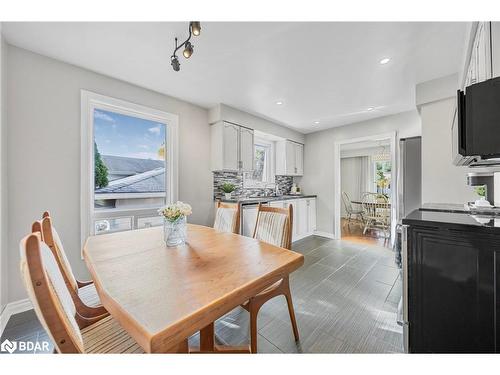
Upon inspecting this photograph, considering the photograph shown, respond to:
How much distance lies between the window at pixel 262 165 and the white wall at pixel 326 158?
953 mm

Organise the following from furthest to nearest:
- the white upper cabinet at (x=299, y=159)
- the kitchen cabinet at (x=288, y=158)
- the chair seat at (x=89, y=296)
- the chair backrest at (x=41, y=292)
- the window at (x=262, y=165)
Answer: the white upper cabinet at (x=299, y=159) → the kitchen cabinet at (x=288, y=158) → the window at (x=262, y=165) → the chair seat at (x=89, y=296) → the chair backrest at (x=41, y=292)

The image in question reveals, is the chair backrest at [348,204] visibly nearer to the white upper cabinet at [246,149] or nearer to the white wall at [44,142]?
the white upper cabinet at [246,149]

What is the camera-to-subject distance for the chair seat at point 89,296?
4.23ft

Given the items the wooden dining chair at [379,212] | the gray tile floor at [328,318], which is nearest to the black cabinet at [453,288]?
the gray tile floor at [328,318]

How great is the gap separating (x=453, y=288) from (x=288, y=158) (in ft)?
12.1

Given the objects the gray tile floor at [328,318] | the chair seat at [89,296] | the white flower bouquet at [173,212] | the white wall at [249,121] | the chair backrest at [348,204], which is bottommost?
the gray tile floor at [328,318]

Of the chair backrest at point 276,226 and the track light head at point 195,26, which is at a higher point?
the track light head at point 195,26

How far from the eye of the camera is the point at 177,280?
0.94m

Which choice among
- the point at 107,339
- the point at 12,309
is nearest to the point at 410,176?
the point at 107,339

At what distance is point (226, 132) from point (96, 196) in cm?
198

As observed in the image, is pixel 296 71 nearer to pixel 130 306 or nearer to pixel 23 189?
pixel 130 306

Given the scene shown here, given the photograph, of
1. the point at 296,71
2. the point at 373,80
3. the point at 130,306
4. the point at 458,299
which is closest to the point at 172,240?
the point at 130,306

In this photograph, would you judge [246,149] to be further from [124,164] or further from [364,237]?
[364,237]
